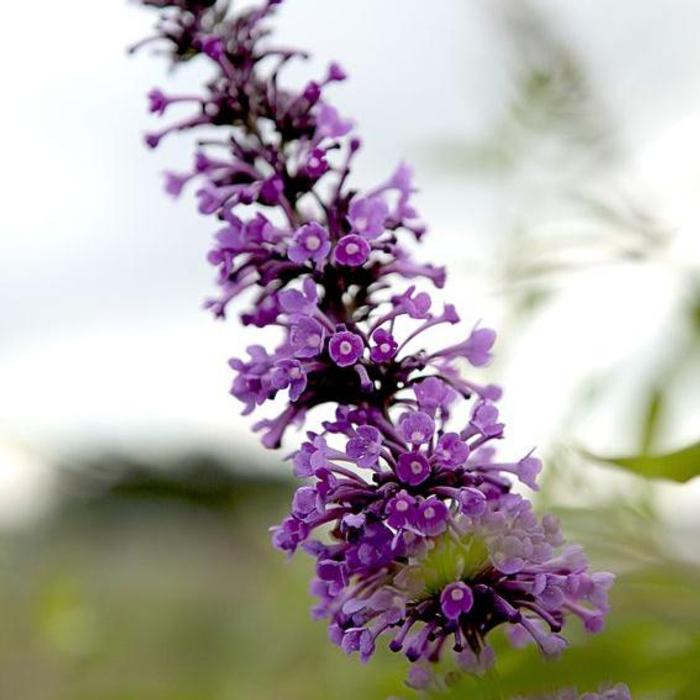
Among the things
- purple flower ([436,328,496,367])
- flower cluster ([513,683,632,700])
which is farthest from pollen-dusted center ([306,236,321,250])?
flower cluster ([513,683,632,700])

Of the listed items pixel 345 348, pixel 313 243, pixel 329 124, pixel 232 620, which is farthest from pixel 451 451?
pixel 232 620

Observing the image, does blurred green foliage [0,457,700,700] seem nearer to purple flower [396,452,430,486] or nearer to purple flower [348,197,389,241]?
purple flower [396,452,430,486]

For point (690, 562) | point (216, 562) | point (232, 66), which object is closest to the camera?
point (690, 562)

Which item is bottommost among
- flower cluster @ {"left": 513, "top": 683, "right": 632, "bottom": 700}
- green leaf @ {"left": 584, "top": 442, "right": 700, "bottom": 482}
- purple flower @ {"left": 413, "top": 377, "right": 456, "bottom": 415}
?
flower cluster @ {"left": 513, "top": 683, "right": 632, "bottom": 700}

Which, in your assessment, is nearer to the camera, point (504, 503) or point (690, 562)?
point (690, 562)

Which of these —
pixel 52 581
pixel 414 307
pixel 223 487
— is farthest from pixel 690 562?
pixel 223 487

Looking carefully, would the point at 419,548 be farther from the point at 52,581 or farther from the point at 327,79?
the point at 52,581

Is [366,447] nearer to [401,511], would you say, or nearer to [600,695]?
[401,511]
